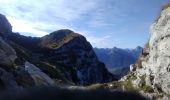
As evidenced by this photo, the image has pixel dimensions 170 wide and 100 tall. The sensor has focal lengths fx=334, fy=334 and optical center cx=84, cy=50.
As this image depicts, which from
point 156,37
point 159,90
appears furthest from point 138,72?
point 159,90

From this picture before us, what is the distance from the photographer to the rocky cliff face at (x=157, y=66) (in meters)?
57.8

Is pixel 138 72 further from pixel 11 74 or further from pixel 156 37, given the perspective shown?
pixel 11 74

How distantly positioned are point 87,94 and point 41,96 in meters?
8.83

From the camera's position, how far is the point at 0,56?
41.2 m

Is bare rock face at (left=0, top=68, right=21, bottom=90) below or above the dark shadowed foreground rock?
above

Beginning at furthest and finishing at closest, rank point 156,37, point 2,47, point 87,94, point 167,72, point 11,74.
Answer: point 156,37 → point 167,72 → point 2,47 → point 11,74 → point 87,94

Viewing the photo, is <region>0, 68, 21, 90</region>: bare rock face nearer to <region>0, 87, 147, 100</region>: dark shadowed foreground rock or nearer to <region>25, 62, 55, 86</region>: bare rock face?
<region>0, 87, 147, 100</region>: dark shadowed foreground rock

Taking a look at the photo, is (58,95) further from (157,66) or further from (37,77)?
(157,66)

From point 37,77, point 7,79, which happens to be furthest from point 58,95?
point 37,77

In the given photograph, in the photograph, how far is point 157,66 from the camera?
6262cm

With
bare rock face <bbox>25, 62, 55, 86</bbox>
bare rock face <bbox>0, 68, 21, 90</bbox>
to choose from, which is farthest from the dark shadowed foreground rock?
bare rock face <bbox>25, 62, 55, 86</bbox>

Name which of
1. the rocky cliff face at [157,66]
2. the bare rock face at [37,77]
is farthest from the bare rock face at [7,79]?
the rocky cliff face at [157,66]

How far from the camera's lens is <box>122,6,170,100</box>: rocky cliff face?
57769mm

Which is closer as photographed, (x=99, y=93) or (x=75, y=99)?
(x=75, y=99)
